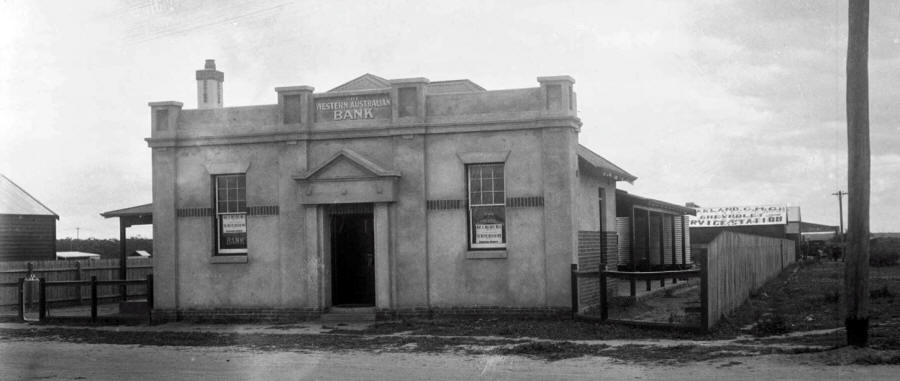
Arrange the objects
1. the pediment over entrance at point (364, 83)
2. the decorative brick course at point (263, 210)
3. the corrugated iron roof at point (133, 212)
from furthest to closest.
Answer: the pediment over entrance at point (364, 83) → the corrugated iron roof at point (133, 212) → the decorative brick course at point (263, 210)

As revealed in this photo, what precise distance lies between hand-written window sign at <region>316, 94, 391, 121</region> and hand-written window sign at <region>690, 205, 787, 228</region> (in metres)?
58.3

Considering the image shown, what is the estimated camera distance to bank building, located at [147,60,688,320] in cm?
1817

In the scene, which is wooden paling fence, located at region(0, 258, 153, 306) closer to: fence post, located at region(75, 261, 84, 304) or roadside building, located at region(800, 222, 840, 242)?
fence post, located at region(75, 261, 84, 304)

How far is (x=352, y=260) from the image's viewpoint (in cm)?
1969

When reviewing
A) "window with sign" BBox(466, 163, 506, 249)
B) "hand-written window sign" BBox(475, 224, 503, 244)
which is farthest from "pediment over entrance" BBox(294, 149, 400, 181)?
"hand-written window sign" BBox(475, 224, 503, 244)

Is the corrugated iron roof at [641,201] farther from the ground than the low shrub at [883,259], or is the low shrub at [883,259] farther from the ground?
the corrugated iron roof at [641,201]

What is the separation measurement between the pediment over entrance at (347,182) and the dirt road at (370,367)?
16.0ft

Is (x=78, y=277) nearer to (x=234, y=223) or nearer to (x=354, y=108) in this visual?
(x=234, y=223)

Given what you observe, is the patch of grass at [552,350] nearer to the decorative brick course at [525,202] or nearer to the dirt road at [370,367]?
the dirt road at [370,367]

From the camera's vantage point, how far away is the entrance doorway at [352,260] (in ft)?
64.1

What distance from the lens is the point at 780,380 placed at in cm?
1048

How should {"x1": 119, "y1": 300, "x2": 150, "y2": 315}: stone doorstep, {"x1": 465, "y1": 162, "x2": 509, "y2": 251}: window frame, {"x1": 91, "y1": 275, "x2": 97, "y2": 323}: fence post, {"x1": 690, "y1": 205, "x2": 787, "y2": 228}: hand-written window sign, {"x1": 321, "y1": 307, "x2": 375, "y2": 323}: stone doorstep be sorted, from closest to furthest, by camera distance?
1. {"x1": 465, "y1": 162, "x2": 509, "y2": 251}: window frame
2. {"x1": 321, "y1": 307, "x2": 375, "y2": 323}: stone doorstep
3. {"x1": 91, "y1": 275, "x2": 97, "y2": 323}: fence post
4. {"x1": 119, "y1": 300, "x2": 150, "y2": 315}: stone doorstep
5. {"x1": 690, "y1": 205, "x2": 787, "y2": 228}: hand-written window sign

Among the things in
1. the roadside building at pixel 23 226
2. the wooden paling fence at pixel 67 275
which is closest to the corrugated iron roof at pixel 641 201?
the wooden paling fence at pixel 67 275

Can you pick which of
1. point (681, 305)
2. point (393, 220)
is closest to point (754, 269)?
point (681, 305)
